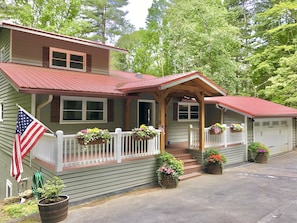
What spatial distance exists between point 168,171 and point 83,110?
383 centimetres

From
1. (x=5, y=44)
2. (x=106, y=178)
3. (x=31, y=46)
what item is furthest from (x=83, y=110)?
(x=5, y=44)

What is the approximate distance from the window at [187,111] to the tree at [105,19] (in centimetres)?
1447

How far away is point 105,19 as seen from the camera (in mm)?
23172

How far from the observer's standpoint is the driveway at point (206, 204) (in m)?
4.75

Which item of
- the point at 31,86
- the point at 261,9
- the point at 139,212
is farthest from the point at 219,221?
the point at 261,9

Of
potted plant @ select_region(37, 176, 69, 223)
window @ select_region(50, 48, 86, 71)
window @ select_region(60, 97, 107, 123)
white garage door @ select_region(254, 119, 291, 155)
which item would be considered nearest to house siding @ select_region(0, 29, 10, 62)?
window @ select_region(50, 48, 86, 71)

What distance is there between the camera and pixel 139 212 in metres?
5.09

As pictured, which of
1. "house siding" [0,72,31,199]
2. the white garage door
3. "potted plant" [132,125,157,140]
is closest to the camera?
"potted plant" [132,125,157,140]

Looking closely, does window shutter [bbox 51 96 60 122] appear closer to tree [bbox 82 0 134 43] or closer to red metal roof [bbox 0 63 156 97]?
red metal roof [bbox 0 63 156 97]

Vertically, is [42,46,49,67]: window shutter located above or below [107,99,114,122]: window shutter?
above

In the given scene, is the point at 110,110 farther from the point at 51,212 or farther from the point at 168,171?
the point at 51,212

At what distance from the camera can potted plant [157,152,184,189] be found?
6.91 metres

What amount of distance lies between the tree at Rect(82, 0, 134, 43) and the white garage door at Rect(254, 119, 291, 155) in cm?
1687

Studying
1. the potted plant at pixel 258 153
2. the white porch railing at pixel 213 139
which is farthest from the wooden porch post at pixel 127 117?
the potted plant at pixel 258 153
